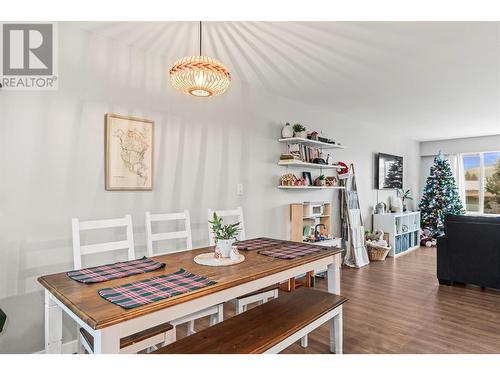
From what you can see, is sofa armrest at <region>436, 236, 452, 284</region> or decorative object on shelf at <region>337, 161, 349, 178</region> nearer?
sofa armrest at <region>436, 236, 452, 284</region>

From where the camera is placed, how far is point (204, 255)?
2049 mm

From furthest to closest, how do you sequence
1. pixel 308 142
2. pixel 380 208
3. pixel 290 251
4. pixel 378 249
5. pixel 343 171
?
pixel 380 208 → pixel 378 249 → pixel 343 171 → pixel 308 142 → pixel 290 251

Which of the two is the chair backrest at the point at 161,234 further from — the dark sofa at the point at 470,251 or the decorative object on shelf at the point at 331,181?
the dark sofa at the point at 470,251

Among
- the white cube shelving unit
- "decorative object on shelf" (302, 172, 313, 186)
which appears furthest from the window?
"decorative object on shelf" (302, 172, 313, 186)

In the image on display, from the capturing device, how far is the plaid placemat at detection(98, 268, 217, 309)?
1267 millimetres

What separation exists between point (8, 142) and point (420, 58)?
3289 mm

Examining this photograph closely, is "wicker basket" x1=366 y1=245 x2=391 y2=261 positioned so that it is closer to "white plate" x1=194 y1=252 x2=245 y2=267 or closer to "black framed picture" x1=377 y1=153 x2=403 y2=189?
"black framed picture" x1=377 y1=153 x2=403 y2=189

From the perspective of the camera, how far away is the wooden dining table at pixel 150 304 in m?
1.13

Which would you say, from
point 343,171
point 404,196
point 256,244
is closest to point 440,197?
point 404,196

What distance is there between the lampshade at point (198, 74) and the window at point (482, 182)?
7154 mm

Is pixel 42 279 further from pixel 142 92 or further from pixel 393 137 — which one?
pixel 393 137

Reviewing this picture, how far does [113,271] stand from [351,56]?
2.54m

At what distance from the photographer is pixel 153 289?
1405 mm

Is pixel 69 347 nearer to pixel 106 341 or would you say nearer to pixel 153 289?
pixel 153 289
